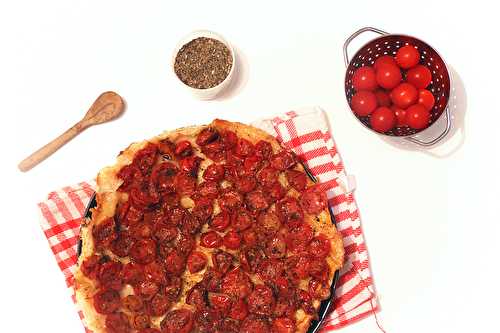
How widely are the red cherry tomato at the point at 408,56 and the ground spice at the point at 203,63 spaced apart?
117 cm

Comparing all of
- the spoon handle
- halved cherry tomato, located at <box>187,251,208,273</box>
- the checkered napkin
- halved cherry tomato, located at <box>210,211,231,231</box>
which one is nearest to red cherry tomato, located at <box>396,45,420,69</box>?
the checkered napkin

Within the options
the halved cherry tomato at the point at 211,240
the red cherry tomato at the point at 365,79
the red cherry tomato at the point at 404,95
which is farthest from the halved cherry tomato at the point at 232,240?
the red cherry tomato at the point at 404,95

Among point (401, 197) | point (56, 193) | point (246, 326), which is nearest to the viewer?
point (246, 326)

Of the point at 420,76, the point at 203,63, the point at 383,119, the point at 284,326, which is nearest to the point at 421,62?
the point at 420,76

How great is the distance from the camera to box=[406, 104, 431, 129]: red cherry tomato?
10.9ft

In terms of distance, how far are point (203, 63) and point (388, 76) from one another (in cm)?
128

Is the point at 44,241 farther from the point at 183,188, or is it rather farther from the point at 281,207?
the point at 281,207

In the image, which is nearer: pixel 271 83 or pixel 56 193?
pixel 56 193

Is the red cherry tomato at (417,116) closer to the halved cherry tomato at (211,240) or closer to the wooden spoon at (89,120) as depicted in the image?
the halved cherry tomato at (211,240)

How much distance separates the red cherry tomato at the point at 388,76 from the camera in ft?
11.0

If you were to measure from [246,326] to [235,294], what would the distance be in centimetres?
21

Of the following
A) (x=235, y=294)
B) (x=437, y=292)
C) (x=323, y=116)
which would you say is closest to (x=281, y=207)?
(x=235, y=294)

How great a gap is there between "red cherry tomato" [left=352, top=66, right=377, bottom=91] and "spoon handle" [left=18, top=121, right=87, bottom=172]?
2.00m

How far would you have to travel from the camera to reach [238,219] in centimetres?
323
